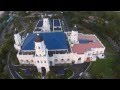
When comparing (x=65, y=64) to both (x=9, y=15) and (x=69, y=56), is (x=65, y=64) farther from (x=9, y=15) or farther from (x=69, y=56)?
(x=9, y=15)

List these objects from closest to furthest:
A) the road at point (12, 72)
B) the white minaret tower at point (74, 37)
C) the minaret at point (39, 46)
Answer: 1. the minaret at point (39, 46)
2. the road at point (12, 72)
3. the white minaret tower at point (74, 37)

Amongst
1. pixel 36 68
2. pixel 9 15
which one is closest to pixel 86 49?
pixel 36 68

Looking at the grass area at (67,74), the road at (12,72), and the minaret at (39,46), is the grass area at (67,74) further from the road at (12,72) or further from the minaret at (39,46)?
the road at (12,72)

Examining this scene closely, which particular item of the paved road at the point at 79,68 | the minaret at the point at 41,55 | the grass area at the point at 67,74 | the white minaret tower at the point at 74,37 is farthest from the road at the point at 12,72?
the white minaret tower at the point at 74,37

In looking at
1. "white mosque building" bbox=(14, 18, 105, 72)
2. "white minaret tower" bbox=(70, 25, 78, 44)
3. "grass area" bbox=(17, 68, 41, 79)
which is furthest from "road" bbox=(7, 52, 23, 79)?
"white minaret tower" bbox=(70, 25, 78, 44)

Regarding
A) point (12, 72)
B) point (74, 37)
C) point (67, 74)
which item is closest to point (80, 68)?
point (67, 74)

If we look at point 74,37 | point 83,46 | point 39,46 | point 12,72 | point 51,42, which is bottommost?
point 12,72

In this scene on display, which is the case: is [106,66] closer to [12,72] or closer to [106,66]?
[106,66]

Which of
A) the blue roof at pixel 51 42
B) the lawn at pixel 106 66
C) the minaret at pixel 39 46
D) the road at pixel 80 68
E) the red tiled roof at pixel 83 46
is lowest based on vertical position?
the road at pixel 80 68
